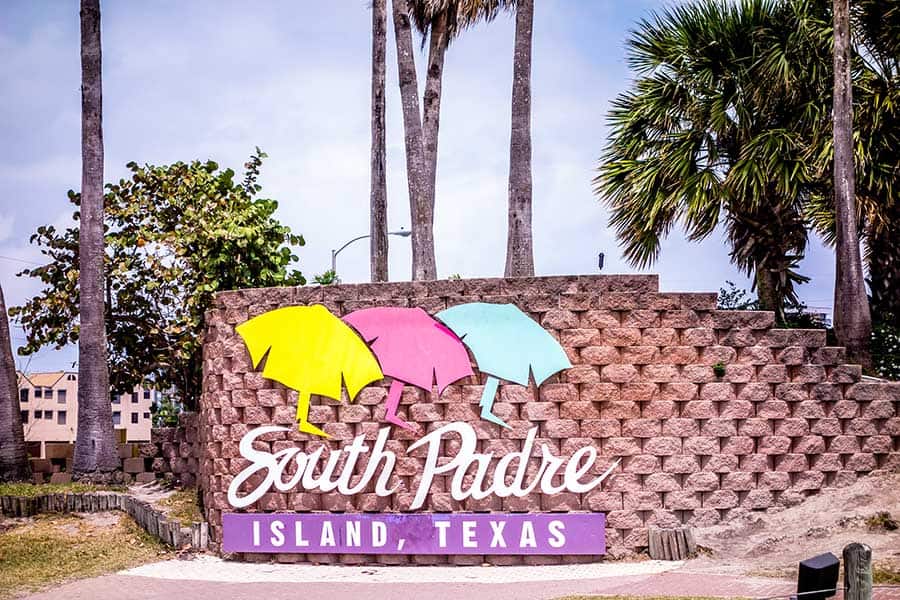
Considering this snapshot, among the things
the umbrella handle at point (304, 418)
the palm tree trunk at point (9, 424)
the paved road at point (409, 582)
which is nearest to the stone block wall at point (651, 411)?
the umbrella handle at point (304, 418)

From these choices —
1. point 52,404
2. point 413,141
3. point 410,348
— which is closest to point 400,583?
point 410,348

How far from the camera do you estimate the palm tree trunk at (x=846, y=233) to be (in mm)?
16625

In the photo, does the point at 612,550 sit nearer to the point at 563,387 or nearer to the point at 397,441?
the point at 563,387

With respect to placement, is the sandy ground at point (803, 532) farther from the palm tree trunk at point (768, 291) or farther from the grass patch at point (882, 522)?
the palm tree trunk at point (768, 291)

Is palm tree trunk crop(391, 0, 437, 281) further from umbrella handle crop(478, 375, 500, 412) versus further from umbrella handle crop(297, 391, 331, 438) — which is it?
umbrella handle crop(478, 375, 500, 412)

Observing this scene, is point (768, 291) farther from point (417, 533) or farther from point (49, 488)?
point (49, 488)

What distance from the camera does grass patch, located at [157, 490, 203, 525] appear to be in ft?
51.5

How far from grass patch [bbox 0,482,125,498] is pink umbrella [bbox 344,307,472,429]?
6.16 metres

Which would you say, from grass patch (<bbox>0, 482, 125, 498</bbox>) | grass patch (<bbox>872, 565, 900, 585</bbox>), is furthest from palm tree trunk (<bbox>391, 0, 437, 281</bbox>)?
grass patch (<bbox>872, 565, 900, 585</bbox>)

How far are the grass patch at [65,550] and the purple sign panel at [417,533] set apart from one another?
4.68ft

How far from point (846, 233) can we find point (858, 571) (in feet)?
30.6

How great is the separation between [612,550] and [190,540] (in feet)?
18.2

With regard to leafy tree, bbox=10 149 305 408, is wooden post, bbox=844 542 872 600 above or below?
below

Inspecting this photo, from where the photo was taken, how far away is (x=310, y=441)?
1422 cm
